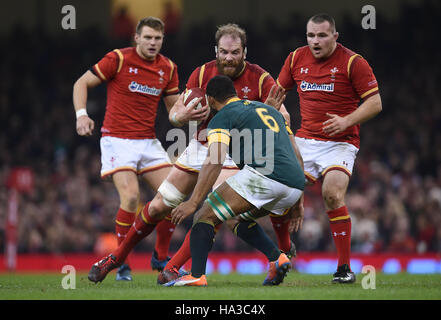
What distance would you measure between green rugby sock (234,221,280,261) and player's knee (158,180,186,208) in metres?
0.78

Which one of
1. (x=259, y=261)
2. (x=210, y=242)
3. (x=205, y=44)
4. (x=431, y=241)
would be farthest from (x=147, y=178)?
(x=205, y=44)

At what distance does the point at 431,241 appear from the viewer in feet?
45.1

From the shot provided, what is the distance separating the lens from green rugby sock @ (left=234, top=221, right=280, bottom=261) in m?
6.41

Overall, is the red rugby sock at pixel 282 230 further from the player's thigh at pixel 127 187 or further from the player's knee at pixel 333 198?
the player's thigh at pixel 127 187

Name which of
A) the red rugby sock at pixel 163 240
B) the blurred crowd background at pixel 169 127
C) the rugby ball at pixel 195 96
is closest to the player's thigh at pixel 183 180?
the rugby ball at pixel 195 96

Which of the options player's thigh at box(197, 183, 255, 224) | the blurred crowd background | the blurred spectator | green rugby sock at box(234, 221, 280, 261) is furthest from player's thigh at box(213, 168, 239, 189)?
the blurred spectator

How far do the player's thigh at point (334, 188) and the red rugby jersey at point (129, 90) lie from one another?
2.33 m

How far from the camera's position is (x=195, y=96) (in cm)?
696

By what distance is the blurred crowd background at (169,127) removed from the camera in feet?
47.3

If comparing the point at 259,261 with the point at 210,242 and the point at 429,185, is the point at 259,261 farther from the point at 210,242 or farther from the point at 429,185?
the point at 210,242

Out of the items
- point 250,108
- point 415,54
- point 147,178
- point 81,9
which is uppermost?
point 81,9

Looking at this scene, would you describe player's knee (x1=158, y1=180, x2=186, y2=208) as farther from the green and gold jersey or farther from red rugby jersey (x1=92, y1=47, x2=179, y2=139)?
red rugby jersey (x1=92, y1=47, x2=179, y2=139)

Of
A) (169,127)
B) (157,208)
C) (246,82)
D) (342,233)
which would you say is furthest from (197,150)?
(169,127)

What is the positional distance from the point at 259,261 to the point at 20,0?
11423 millimetres
